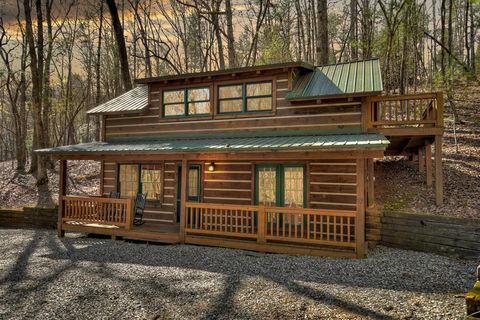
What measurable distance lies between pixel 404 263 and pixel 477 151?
1035cm

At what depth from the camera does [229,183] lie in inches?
446

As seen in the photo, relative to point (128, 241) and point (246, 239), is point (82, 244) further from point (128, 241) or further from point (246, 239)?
point (246, 239)

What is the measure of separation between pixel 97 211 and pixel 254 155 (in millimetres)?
5823

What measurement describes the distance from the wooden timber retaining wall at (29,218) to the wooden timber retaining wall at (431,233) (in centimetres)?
1212

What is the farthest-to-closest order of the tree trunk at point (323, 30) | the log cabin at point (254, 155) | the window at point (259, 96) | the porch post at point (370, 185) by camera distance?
the tree trunk at point (323, 30) < the window at point (259, 96) < the porch post at point (370, 185) < the log cabin at point (254, 155)

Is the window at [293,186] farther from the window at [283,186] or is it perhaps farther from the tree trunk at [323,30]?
the tree trunk at [323,30]

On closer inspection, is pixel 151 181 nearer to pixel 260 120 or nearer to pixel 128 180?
pixel 128 180

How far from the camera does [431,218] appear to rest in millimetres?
8539

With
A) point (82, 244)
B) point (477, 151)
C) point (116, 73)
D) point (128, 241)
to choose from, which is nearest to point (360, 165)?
point (128, 241)

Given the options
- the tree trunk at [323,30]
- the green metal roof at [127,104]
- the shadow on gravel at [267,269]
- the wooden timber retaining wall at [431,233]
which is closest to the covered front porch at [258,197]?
the shadow on gravel at [267,269]

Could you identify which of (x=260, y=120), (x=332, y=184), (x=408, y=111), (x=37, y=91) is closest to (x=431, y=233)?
(x=332, y=184)

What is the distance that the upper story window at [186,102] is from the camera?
39.8ft

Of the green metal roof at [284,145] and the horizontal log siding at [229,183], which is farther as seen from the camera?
the horizontal log siding at [229,183]

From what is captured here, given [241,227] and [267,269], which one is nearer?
[267,269]
